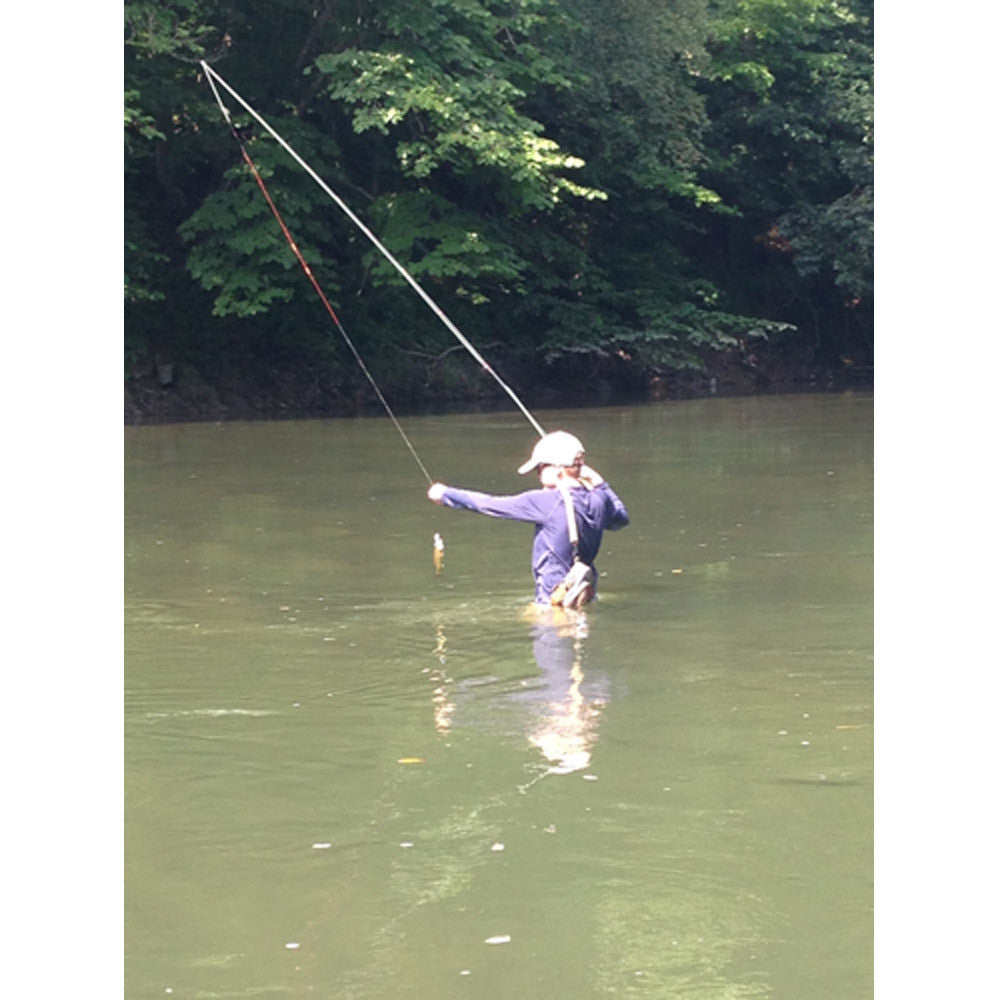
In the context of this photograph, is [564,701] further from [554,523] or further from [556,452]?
[556,452]

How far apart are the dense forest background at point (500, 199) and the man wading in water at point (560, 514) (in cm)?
1555

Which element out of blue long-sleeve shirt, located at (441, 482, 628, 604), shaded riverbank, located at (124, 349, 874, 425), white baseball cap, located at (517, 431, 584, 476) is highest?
shaded riverbank, located at (124, 349, 874, 425)

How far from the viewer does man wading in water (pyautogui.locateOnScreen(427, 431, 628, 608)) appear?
1072cm

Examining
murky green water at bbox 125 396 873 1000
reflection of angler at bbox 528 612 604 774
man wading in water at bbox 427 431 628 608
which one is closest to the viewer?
murky green water at bbox 125 396 873 1000

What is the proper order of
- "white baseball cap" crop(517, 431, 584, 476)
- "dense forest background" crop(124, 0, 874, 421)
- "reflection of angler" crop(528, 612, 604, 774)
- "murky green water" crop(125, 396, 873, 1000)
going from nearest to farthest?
"murky green water" crop(125, 396, 873, 1000)
"reflection of angler" crop(528, 612, 604, 774)
"white baseball cap" crop(517, 431, 584, 476)
"dense forest background" crop(124, 0, 874, 421)

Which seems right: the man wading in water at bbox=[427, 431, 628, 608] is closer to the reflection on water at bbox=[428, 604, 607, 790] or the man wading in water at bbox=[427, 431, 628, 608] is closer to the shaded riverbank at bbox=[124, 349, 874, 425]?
the reflection on water at bbox=[428, 604, 607, 790]

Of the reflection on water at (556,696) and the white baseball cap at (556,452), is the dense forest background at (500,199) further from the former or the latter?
the reflection on water at (556,696)

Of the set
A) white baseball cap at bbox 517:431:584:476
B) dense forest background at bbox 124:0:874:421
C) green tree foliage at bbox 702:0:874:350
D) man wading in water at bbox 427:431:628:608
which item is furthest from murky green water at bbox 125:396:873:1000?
green tree foliage at bbox 702:0:874:350

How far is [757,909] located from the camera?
18.5 ft

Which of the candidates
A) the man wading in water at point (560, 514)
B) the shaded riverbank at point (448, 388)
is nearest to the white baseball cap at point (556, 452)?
the man wading in water at point (560, 514)

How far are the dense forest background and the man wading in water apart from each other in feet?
51.0

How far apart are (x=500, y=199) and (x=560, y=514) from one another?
20332 millimetres

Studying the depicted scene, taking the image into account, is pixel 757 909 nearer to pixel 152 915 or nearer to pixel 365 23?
Answer: pixel 152 915
